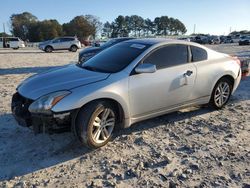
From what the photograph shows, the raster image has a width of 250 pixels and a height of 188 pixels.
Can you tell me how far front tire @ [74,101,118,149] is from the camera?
4.61 m

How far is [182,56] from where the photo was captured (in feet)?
19.8

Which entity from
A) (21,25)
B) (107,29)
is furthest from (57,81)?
(107,29)

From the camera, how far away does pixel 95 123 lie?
15.7 feet

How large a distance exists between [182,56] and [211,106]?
151 centimetres

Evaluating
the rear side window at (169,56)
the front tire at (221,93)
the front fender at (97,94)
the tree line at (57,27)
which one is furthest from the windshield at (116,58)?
the tree line at (57,27)

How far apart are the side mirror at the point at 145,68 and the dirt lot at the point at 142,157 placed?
109 centimetres

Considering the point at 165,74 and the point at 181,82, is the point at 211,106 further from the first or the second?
the point at 165,74

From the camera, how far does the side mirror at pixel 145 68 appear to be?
5.15 metres

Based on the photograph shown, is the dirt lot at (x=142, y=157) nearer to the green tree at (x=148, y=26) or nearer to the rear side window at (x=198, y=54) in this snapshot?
the rear side window at (x=198, y=54)

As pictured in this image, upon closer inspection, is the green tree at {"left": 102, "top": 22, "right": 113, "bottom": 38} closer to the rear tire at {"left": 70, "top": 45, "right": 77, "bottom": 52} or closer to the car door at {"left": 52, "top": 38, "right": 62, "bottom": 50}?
the rear tire at {"left": 70, "top": 45, "right": 77, "bottom": 52}

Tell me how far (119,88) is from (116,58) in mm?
890

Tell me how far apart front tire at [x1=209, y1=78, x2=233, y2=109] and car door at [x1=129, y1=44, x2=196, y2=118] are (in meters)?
0.84

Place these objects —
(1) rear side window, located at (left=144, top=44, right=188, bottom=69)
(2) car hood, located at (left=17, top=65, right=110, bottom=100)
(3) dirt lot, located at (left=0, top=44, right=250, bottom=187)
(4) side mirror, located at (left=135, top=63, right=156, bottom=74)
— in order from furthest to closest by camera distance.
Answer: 1. (1) rear side window, located at (left=144, top=44, right=188, bottom=69)
2. (4) side mirror, located at (left=135, top=63, right=156, bottom=74)
3. (2) car hood, located at (left=17, top=65, right=110, bottom=100)
4. (3) dirt lot, located at (left=0, top=44, right=250, bottom=187)

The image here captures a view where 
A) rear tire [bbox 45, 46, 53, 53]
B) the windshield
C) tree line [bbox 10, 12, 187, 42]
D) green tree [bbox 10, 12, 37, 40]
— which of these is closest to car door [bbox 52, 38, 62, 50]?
rear tire [bbox 45, 46, 53, 53]
